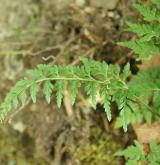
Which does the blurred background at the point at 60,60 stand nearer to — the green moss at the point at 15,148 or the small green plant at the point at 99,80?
the green moss at the point at 15,148

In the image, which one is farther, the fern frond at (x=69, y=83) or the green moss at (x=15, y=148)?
the green moss at (x=15, y=148)

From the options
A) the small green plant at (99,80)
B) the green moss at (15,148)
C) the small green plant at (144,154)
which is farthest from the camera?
the green moss at (15,148)

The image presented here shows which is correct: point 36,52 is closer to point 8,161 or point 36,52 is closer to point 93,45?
point 93,45

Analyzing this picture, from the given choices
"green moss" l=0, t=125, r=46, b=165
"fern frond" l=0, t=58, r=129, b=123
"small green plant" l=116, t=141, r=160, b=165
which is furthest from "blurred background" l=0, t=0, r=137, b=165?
"fern frond" l=0, t=58, r=129, b=123

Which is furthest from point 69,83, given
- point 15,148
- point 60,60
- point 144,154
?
point 15,148

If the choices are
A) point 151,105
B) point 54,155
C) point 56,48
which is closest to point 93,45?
point 56,48

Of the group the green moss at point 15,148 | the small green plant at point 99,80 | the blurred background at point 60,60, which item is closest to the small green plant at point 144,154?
the small green plant at point 99,80

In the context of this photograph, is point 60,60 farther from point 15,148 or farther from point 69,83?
point 69,83

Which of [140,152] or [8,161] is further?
[8,161]
